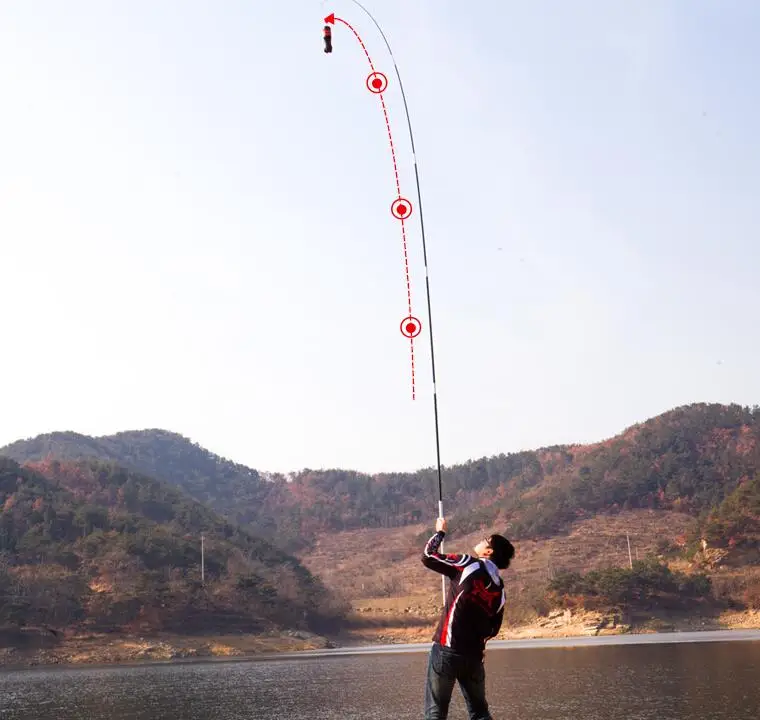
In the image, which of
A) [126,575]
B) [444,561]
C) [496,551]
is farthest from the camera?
[126,575]

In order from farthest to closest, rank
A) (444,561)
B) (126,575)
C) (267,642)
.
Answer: (126,575)
(267,642)
(444,561)

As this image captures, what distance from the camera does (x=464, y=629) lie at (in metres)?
9.42

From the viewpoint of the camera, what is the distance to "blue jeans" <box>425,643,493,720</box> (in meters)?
9.41

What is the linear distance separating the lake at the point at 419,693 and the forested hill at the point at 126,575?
38415 millimetres

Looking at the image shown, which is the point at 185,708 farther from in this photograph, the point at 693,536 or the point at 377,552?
the point at 377,552

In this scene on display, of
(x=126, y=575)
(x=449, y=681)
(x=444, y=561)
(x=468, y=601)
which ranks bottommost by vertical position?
(x=449, y=681)

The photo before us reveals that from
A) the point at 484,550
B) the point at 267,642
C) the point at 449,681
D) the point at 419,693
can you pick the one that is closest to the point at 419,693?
the point at 419,693

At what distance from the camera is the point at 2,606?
72.8 meters

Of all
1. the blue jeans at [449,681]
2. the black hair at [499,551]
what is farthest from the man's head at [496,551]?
the blue jeans at [449,681]

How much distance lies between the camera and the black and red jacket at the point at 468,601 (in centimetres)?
938

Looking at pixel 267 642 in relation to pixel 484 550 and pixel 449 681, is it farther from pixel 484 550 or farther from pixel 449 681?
pixel 484 550

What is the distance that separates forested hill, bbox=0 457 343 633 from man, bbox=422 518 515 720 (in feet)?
233

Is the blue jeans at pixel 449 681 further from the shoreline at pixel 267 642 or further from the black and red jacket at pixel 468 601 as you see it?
the shoreline at pixel 267 642

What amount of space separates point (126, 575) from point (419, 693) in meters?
64.5
